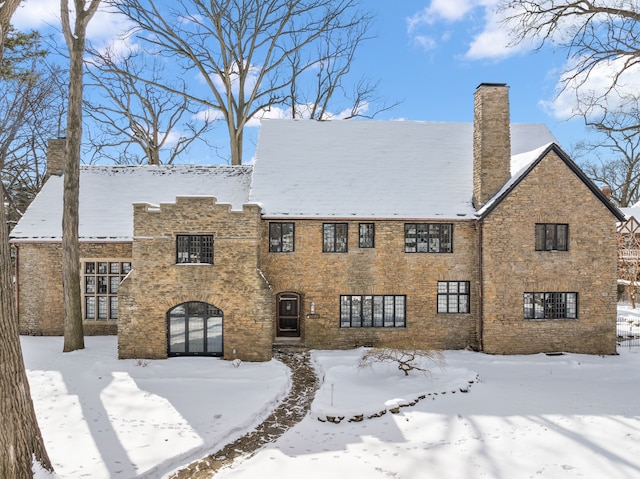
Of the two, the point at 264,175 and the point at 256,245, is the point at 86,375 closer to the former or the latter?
the point at 256,245

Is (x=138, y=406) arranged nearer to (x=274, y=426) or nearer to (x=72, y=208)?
(x=274, y=426)

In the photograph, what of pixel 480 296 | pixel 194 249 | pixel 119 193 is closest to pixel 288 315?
pixel 194 249

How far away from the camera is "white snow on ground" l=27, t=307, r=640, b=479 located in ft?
26.1

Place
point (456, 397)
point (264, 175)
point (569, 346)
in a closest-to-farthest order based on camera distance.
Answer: point (456, 397), point (569, 346), point (264, 175)

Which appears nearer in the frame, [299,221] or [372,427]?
[372,427]

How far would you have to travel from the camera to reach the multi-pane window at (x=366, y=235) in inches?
656

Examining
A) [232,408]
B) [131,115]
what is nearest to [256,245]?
[232,408]

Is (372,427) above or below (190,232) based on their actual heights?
below

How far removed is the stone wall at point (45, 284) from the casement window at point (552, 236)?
16.1 metres

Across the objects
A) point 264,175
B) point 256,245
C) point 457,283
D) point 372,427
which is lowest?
point 372,427

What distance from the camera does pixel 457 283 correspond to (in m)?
16.8

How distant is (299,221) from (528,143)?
35.6ft

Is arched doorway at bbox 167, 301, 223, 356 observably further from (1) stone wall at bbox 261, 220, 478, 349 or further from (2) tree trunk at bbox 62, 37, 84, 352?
(2) tree trunk at bbox 62, 37, 84, 352

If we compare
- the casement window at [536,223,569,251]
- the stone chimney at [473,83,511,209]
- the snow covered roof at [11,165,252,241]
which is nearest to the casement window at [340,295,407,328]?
the stone chimney at [473,83,511,209]
